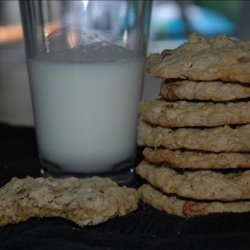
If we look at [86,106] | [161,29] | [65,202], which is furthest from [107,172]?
[161,29]

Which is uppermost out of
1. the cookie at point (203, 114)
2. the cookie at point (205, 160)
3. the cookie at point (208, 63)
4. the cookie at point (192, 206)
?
the cookie at point (208, 63)

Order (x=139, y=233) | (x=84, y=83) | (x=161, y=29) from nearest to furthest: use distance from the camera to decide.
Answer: (x=139, y=233), (x=84, y=83), (x=161, y=29)

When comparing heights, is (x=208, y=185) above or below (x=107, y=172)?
above

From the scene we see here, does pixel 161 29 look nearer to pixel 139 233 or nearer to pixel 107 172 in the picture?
pixel 107 172

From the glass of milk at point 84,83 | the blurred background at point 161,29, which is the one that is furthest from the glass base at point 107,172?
the blurred background at point 161,29

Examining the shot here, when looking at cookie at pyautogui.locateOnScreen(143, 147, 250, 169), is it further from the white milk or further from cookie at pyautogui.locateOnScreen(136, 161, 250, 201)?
the white milk

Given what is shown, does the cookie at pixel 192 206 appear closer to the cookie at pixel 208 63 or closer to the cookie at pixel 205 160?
the cookie at pixel 205 160

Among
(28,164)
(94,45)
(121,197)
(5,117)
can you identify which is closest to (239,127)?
(121,197)
